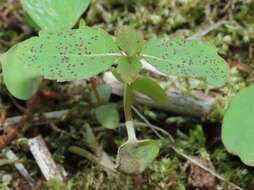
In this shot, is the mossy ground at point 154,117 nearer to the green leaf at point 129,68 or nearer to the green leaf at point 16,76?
the green leaf at point 16,76

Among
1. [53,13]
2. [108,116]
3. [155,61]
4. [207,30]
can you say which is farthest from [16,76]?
[207,30]

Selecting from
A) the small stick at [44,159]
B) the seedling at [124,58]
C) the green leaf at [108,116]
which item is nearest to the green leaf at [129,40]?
the seedling at [124,58]

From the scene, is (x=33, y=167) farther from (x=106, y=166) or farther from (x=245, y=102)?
(x=245, y=102)

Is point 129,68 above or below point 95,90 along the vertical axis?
above

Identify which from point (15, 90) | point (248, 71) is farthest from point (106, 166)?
point (248, 71)

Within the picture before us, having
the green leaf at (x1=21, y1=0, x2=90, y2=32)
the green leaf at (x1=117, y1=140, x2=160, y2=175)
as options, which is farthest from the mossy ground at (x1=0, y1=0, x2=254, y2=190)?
the green leaf at (x1=21, y1=0, x2=90, y2=32)

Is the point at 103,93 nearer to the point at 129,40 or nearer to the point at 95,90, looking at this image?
the point at 95,90
